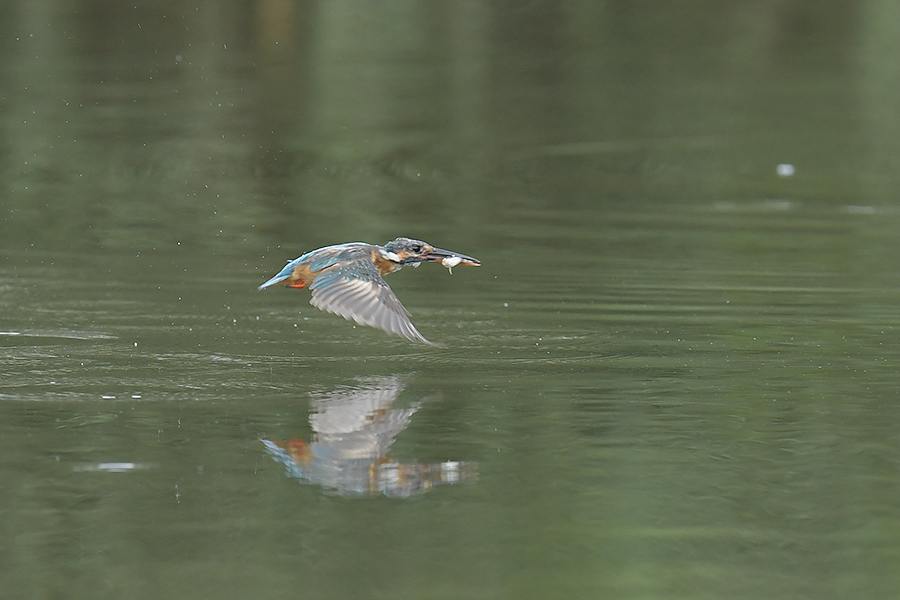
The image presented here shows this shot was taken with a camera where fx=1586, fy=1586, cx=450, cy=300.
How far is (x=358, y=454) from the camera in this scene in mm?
5422

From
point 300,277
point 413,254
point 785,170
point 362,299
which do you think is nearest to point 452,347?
point 413,254

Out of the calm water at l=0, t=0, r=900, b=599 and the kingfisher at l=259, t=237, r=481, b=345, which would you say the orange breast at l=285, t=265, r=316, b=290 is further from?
the calm water at l=0, t=0, r=900, b=599

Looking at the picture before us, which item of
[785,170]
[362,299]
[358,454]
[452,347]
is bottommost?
[358,454]

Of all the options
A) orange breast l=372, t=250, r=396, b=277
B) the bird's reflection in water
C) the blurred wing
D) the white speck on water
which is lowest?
the bird's reflection in water

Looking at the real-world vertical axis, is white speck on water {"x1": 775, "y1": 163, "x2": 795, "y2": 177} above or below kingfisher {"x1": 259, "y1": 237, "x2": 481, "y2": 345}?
above

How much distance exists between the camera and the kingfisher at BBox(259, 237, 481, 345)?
6387mm

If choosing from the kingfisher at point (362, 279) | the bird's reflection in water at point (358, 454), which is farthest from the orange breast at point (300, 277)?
the bird's reflection in water at point (358, 454)

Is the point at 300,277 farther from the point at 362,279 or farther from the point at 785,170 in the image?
the point at 785,170

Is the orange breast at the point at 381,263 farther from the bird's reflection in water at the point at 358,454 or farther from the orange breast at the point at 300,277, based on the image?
the bird's reflection in water at the point at 358,454

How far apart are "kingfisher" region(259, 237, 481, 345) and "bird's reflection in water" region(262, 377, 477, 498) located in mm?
323

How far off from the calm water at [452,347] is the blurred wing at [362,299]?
28cm

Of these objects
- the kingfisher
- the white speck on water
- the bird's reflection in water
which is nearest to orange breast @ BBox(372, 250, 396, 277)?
the kingfisher

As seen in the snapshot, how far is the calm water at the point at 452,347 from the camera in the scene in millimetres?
4504

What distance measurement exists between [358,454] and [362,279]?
1.39m
